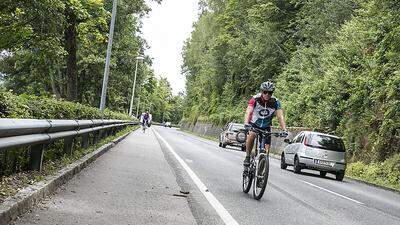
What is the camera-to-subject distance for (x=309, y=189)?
475 inches

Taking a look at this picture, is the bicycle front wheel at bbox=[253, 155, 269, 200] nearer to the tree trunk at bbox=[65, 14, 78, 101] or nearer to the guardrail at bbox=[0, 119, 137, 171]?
the guardrail at bbox=[0, 119, 137, 171]

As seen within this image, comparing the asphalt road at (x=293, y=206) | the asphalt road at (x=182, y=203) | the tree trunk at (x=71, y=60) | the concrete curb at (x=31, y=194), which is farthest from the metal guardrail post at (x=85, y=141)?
the tree trunk at (x=71, y=60)

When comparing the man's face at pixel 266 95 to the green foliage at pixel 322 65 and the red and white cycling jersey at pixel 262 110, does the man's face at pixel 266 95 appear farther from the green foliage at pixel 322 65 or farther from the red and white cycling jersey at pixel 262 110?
the green foliage at pixel 322 65

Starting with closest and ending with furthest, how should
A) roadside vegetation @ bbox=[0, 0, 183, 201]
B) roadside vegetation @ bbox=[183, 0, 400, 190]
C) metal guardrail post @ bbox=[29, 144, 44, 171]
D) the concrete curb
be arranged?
the concrete curb → roadside vegetation @ bbox=[0, 0, 183, 201] → metal guardrail post @ bbox=[29, 144, 44, 171] → roadside vegetation @ bbox=[183, 0, 400, 190]

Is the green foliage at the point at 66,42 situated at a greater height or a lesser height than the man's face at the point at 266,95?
greater

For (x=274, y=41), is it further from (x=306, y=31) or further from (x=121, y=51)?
(x=121, y=51)

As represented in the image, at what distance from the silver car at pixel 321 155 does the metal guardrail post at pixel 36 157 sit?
39.2 ft

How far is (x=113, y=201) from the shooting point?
713 cm

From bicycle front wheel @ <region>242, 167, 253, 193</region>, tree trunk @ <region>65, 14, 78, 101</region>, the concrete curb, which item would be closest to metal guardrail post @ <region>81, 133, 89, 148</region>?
the concrete curb

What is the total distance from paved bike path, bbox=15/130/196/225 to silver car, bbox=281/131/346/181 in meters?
8.21

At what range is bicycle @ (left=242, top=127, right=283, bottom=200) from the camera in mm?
8688

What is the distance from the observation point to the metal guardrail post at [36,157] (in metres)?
7.38

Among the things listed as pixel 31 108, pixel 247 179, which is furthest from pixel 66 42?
pixel 31 108

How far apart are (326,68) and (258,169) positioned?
24.1 metres
